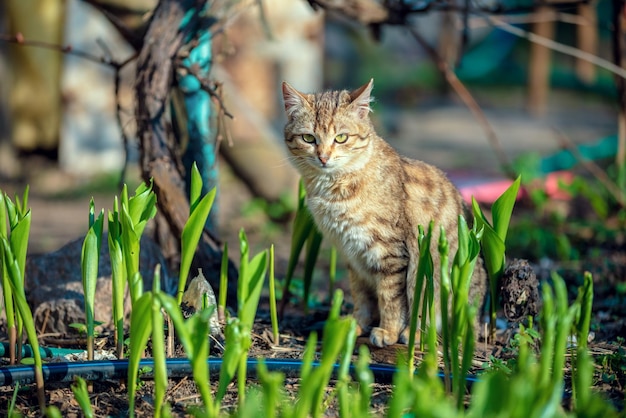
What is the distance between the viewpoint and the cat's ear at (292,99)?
3.53 m

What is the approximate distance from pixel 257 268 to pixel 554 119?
8954mm

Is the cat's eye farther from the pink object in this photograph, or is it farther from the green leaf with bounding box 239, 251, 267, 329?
the pink object

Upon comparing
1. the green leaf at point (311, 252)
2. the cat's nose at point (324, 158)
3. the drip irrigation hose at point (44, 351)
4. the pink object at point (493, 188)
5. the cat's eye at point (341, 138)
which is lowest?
the drip irrigation hose at point (44, 351)

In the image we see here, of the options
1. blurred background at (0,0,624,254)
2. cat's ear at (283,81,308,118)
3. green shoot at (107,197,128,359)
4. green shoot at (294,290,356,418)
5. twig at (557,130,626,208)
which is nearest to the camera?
green shoot at (294,290,356,418)

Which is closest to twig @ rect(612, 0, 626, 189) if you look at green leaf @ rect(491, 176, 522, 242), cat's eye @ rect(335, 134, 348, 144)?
cat's eye @ rect(335, 134, 348, 144)

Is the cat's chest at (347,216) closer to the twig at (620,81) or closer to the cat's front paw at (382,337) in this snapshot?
the cat's front paw at (382,337)

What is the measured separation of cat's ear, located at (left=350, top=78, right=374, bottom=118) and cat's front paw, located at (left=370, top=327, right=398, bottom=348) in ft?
3.04

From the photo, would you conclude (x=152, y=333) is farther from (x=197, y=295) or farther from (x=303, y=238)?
(x=303, y=238)

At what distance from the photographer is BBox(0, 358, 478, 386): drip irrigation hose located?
265cm

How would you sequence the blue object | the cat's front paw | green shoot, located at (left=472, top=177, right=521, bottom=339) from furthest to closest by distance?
1. the blue object
2. the cat's front paw
3. green shoot, located at (left=472, top=177, right=521, bottom=339)

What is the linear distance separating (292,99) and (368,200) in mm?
576

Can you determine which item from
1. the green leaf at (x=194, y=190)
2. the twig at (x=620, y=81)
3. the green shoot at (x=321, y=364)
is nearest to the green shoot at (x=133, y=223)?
the green leaf at (x=194, y=190)

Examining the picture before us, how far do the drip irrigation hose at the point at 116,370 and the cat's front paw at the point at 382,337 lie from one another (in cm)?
44

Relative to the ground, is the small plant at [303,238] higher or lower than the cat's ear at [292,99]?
lower
